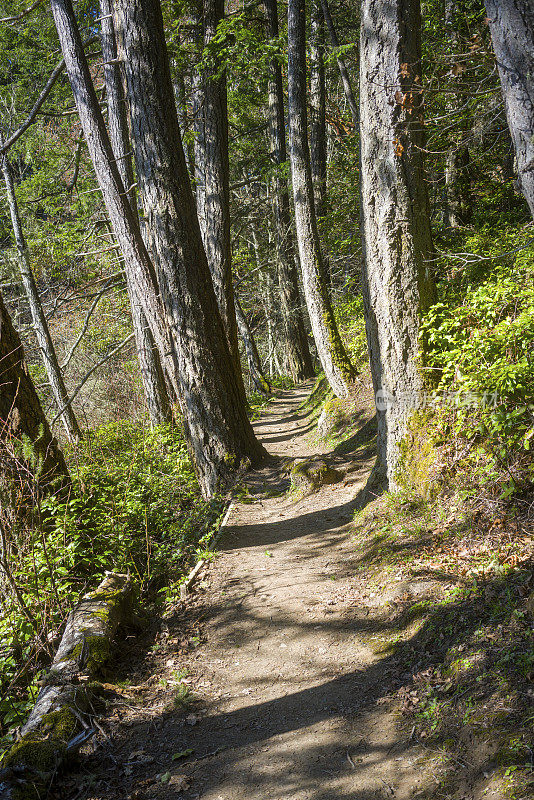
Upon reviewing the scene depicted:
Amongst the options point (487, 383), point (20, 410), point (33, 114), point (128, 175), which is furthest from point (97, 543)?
point (128, 175)

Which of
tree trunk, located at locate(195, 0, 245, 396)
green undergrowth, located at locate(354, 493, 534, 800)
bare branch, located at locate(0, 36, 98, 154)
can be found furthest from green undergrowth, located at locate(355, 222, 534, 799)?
bare branch, located at locate(0, 36, 98, 154)

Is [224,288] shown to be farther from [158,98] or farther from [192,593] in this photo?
[192,593]

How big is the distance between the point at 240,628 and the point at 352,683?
128 centimetres

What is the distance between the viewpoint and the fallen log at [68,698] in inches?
117

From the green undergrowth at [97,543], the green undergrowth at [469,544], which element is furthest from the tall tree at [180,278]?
the green undergrowth at [469,544]

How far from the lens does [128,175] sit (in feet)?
33.7

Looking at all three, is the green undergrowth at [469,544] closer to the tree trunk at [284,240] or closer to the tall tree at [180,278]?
the tall tree at [180,278]

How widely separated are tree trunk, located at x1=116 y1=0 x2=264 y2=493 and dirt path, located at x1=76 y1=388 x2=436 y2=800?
1.92m

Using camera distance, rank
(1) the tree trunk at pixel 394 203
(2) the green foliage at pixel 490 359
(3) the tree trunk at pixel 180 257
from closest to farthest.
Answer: (2) the green foliage at pixel 490 359 → (1) the tree trunk at pixel 394 203 → (3) the tree trunk at pixel 180 257

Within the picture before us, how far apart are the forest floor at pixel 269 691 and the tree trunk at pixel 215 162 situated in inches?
163

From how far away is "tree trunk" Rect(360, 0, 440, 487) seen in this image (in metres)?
4.84

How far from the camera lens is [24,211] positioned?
13516 millimetres

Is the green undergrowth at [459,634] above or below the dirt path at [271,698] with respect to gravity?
above

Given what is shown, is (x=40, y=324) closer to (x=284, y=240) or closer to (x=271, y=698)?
(x=284, y=240)
